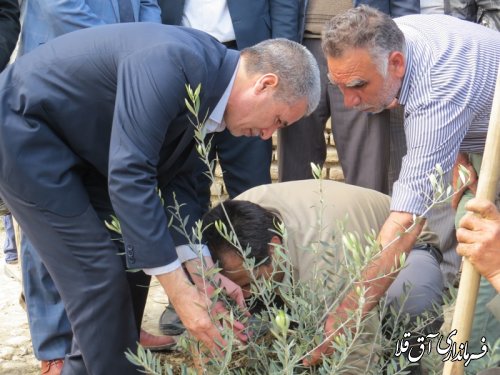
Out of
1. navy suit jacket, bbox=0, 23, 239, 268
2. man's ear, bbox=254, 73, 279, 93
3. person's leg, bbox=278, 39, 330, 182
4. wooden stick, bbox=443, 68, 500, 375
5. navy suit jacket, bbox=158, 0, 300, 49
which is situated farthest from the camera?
person's leg, bbox=278, 39, 330, 182

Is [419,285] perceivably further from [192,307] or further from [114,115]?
[114,115]

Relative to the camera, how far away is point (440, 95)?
3262 mm

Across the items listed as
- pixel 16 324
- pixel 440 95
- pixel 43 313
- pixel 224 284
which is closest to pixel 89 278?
pixel 224 284

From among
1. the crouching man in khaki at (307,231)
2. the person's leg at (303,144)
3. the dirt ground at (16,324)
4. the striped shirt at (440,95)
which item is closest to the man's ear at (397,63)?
the striped shirt at (440,95)

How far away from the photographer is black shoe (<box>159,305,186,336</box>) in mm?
4262

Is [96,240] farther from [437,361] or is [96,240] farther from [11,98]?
[437,361]

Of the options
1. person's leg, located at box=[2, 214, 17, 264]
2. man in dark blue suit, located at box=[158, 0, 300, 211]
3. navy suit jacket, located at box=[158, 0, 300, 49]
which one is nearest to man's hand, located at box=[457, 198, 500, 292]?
man in dark blue suit, located at box=[158, 0, 300, 211]

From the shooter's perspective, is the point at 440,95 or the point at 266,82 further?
the point at 440,95

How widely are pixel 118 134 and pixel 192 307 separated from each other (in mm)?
592

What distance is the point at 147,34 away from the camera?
2.83 metres

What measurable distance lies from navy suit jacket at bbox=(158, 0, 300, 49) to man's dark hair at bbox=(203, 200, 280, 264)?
4.70 feet

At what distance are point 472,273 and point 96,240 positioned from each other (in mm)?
1371

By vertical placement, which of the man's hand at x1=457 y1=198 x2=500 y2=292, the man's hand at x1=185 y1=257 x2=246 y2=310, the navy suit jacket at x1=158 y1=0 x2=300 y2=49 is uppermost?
the man's hand at x1=457 y1=198 x2=500 y2=292

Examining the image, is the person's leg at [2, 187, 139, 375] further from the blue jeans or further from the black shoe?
the blue jeans
